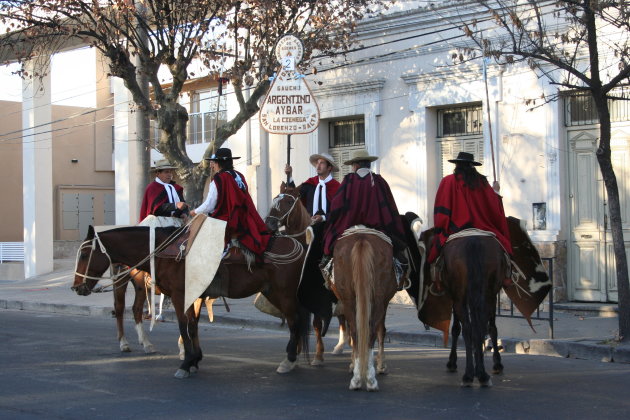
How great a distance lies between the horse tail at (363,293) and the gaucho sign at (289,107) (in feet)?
15.3

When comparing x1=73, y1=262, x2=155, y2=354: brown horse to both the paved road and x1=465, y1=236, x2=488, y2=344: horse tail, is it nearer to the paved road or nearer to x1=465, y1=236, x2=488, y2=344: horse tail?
the paved road

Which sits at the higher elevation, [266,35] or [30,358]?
[266,35]

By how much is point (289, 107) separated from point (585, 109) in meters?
5.54

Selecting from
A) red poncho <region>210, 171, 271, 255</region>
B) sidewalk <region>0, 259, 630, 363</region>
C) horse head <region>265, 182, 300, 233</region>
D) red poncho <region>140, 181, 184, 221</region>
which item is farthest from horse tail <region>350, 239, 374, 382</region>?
sidewalk <region>0, 259, 630, 363</region>

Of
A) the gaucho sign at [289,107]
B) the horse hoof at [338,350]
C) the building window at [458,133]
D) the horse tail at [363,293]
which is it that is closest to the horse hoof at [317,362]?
the horse hoof at [338,350]

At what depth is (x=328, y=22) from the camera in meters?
17.1

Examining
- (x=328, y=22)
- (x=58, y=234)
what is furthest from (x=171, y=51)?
(x=58, y=234)

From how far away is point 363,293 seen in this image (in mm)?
7766

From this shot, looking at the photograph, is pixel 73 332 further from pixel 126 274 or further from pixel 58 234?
pixel 58 234

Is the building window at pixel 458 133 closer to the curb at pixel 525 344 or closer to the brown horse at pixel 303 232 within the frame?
the curb at pixel 525 344

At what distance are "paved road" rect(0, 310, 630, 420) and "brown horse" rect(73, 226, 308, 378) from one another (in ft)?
1.34

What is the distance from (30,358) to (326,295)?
3718 millimetres

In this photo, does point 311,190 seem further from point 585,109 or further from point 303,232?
point 585,109

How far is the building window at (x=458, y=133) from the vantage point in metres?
16.3
